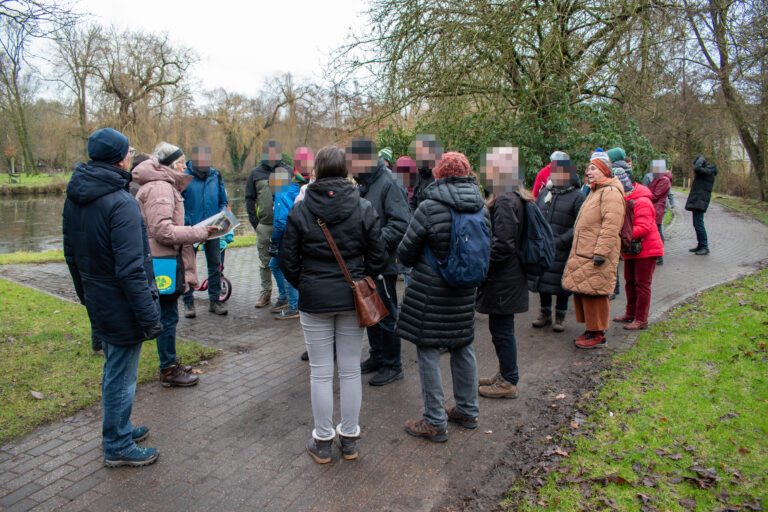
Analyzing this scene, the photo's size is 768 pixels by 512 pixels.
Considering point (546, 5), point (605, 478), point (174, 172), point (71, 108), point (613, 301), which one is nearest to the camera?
point (605, 478)

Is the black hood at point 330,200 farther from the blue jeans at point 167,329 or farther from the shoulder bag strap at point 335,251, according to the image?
the blue jeans at point 167,329

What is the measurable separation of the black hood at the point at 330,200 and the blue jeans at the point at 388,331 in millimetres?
1365

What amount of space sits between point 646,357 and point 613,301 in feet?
8.29

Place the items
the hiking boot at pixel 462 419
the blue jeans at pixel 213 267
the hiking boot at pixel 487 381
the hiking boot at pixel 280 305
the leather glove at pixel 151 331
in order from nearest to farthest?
1. the leather glove at pixel 151 331
2. the hiking boot at pixel 462 419
3. the hiking boot at pixel 487 381
4. the blue jeans at pixel 213 267
5. the hiking boot at pixel 280 305

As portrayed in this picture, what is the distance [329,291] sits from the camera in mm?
3293

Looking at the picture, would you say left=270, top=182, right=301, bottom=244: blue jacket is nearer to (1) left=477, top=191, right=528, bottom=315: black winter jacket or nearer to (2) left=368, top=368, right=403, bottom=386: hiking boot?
(2) left=368, top=368, right=403, bottom=386: hiking boot

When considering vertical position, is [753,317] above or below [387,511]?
above

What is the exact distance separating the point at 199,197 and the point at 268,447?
4.04 m

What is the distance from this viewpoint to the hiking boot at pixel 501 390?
4.43m

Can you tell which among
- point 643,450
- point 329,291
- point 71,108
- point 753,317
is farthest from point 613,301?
point 71,108

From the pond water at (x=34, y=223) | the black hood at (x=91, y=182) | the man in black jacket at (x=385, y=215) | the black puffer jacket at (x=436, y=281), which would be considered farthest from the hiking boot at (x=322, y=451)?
the pond water at (x=34, y=223)

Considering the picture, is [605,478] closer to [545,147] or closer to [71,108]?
[545,147]

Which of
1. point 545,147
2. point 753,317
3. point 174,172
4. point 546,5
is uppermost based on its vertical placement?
point 546,5

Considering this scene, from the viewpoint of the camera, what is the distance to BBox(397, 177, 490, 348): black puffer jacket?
3.52m
